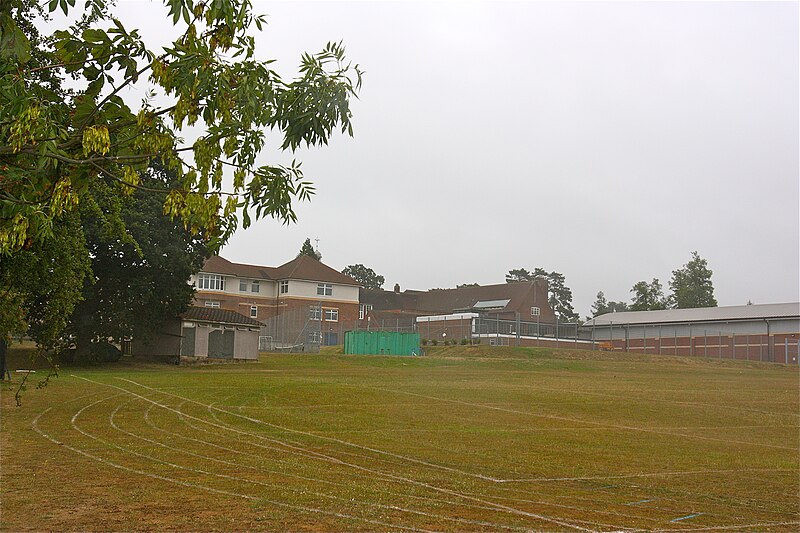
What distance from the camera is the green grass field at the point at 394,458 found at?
10.7m

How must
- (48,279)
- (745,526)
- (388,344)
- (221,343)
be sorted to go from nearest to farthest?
(745,526), (48,279), (221,343), (388,344)

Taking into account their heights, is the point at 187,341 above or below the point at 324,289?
below

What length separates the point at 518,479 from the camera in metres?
14.1

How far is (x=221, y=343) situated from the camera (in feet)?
179

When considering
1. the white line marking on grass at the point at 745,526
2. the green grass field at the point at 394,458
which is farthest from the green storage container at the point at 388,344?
the white line marking on grass at the point at 745,526

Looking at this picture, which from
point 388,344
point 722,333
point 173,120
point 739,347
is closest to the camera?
point 173,120

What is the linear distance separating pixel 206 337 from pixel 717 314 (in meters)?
56.7

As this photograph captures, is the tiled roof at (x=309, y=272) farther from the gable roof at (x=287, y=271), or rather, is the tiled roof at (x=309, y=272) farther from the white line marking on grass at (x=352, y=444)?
the white line marking on grass at (x=352, y=444)

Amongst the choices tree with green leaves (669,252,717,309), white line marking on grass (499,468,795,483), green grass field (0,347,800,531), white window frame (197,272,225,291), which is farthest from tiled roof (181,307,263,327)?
tree with green leaves (669,252,717,309)

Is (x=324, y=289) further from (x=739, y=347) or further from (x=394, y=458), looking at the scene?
(x=394, y=458)

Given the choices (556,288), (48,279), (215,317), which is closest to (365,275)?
(556,288)

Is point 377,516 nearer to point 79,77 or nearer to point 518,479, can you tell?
point 518,479

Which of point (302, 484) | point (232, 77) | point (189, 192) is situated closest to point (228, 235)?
point (189, 192)

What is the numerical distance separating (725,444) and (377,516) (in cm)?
1217
